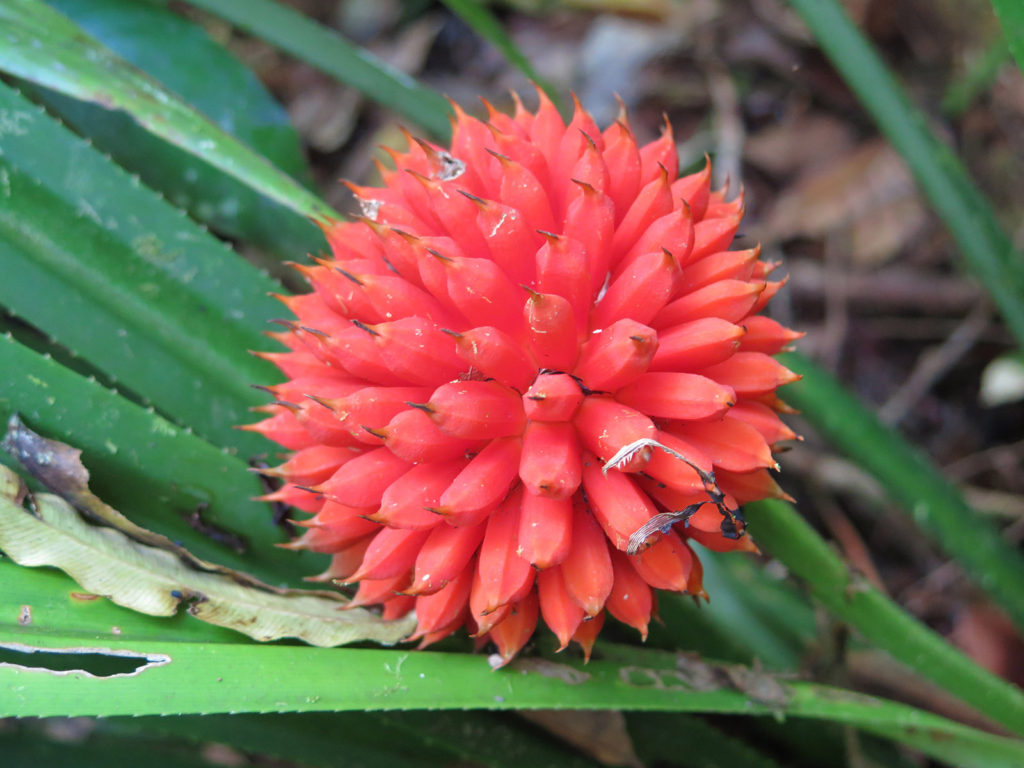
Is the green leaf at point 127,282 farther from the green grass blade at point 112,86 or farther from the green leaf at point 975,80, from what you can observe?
the green leaf at point 975,80

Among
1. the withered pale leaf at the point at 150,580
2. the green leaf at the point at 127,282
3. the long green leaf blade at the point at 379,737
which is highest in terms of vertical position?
the green leaf at the point at 127,282

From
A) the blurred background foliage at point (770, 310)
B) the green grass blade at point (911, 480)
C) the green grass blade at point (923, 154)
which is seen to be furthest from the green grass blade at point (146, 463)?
the green grass blade at point (923, 154)

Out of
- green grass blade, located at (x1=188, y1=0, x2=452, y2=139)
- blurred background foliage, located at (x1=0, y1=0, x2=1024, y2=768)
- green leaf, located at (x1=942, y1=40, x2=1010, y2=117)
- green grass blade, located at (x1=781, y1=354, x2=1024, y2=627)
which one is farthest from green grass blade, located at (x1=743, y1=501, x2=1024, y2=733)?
green leaf, located at (x1=942, y1=40, x2=1010, y2=117)

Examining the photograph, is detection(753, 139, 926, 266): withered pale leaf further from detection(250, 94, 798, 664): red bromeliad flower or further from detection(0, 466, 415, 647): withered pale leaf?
detection(0, 466, 415, 647): withered pale leaf

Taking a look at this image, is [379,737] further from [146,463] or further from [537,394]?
[537,394]

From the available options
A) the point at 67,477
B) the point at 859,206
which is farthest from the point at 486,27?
the point at 859,206

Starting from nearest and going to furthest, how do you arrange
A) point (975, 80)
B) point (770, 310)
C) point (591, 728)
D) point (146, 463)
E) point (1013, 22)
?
point (1013, 22)
point (146, 463)
point (591, 728)
point (975, 80)
point (770, 310)
